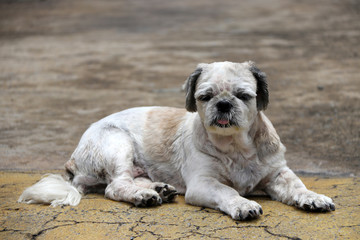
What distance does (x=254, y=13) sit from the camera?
18.9 metres

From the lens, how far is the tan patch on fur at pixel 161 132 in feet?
18.9

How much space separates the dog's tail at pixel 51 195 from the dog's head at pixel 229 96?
4.63 ft

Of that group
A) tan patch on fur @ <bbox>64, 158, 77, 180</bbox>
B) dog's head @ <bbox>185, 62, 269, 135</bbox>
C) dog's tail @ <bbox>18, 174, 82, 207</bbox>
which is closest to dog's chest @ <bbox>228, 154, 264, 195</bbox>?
dog's head @ <bbox>185, 62, 269, 135</bbox>

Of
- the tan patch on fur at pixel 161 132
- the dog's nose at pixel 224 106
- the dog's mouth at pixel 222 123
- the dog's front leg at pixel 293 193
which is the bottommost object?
the dog's front leg at pixel 293 193

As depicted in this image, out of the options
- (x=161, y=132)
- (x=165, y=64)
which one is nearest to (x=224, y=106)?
(x=161, y=132)

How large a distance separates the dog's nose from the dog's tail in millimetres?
1598

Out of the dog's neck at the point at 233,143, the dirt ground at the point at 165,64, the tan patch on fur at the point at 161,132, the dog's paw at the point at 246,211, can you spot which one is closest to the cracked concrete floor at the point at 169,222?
the dog's paw at the point at 246,211

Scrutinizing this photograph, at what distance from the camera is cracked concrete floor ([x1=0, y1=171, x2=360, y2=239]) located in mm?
4367

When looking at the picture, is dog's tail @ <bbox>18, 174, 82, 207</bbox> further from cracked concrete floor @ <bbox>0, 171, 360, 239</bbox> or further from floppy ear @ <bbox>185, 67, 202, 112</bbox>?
floppy ear @ <bbox>185, 67, 202, 112</bbox>

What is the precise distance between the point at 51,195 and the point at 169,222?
4.06 feet

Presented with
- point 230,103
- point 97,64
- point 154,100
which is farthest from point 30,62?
point 230,103

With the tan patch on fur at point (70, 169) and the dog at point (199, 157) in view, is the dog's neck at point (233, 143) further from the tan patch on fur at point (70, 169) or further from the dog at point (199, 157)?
the tan patch on fur at point (70, 169)

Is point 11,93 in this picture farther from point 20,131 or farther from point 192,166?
point 192,166

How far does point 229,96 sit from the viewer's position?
489cm
